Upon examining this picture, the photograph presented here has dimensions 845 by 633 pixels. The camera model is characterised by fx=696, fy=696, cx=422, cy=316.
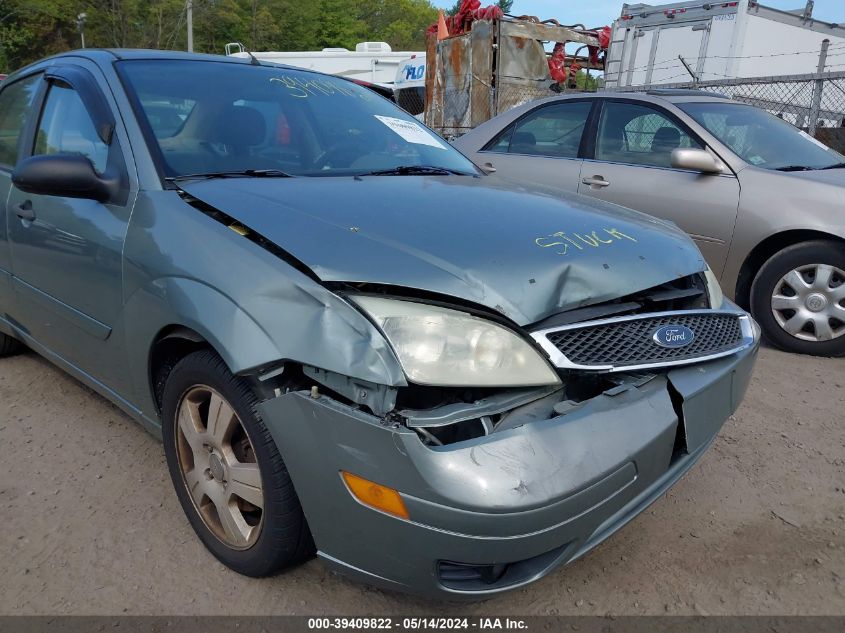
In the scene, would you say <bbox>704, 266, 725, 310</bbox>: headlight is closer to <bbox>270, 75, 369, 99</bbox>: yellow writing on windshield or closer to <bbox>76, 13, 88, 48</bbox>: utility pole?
<bbox>270, 75, 369, 99</bbox>: yellow writing on windshield

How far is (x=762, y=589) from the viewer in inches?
81.7

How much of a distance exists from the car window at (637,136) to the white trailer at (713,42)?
23.8 feet

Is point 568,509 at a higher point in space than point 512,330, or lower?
lower

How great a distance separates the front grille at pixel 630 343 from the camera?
1783 mm

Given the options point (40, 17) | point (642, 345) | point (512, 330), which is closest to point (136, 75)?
point (512, 330)

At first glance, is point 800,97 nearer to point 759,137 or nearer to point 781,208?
point 759,137

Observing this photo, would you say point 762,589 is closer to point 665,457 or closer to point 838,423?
point 665,457

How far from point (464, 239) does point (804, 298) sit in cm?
302

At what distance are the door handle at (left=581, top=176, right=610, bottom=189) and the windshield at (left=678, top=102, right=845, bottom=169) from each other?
0.70m

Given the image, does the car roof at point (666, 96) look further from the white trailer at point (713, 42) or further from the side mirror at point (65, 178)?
the white trailer at point (713, 42)

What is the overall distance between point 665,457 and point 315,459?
920mm

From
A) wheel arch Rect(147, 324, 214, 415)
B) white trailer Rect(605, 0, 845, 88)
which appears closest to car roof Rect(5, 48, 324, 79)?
wheel arch Rect(147, 324, 214, 415)

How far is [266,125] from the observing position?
2729mm

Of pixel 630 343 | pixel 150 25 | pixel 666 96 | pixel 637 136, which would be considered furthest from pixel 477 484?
pixel 150 25
